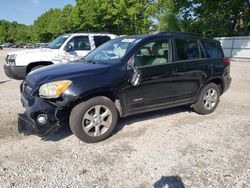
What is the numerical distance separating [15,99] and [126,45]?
379 cm

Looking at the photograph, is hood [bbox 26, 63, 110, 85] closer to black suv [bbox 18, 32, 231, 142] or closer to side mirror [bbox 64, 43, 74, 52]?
black suv [bbox 18, 32, 231, 142]

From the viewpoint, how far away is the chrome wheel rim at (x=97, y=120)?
388 centimetres

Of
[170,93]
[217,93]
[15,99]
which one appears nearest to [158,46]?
[170,93]

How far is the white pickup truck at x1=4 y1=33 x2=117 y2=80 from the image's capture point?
7.69 m

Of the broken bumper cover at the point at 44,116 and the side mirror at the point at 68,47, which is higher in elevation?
the side mirror at the point at 68,47

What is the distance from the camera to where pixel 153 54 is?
4555 mm

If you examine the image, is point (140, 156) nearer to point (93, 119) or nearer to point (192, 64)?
point (93, 119)

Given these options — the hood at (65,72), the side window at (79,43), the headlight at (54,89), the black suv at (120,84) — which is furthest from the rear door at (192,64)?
the side window at (79,43)

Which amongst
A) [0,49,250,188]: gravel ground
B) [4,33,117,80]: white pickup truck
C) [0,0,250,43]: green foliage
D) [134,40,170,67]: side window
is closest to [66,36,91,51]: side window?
[4,33,117,80]: white pickup truck

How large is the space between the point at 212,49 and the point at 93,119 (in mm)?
3305

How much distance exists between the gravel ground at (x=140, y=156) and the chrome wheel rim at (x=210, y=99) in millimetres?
354

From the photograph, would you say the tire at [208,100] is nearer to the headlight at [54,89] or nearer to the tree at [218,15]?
the headlight at [54,89]

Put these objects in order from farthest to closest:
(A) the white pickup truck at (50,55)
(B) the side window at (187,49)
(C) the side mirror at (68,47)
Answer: (C) the side mirror at (68,47) < (A) the white pickup truck at (50,55) < (B) the side window at (187,49)

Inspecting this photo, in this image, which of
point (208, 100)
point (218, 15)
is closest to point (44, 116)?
point (208, 100)
